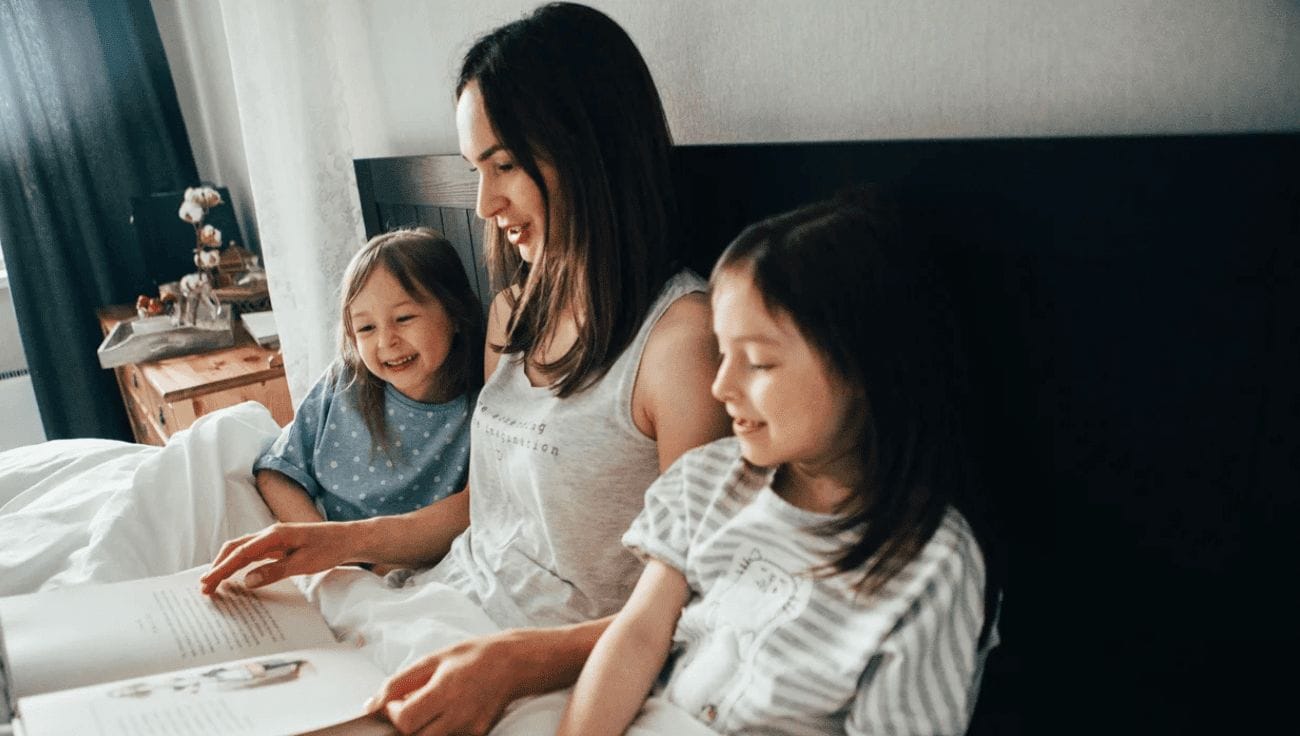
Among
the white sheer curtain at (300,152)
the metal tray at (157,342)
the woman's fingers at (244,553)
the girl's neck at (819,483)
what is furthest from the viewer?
the metal tray at (157,342)

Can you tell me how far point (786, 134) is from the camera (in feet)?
2.98

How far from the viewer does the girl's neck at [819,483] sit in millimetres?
683

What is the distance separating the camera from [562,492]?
0.89m

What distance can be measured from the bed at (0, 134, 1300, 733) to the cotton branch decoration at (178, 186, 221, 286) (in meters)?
1.82

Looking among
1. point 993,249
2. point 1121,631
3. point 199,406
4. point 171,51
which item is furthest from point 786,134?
point 171,51

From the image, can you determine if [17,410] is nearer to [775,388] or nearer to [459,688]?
[459,688]

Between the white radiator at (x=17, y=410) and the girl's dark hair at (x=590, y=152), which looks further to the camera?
the white radiator at (x=17, y=410)

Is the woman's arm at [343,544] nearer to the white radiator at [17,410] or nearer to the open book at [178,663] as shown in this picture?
the open book at [178,663]

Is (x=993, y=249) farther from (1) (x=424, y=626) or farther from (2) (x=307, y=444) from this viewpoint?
(2) (x=307, y=444)

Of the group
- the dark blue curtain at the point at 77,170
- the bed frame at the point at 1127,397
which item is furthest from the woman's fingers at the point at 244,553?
the dark blue curtain at the point at 77,170

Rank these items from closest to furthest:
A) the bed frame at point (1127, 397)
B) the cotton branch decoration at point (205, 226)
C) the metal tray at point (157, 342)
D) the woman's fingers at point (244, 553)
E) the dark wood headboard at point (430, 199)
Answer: the bed frame at point (1127, 397) → the woman's fingers at point (244, 553) → the dark wood headboard at point (430, 199) → the metal tray at point (157, 342) → the cotton branch decoration at point (205, 226)

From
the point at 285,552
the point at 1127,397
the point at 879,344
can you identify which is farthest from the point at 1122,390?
the point at 285,552

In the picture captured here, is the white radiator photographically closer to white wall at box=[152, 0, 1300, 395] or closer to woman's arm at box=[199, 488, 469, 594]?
white wall at box=[152, 0, 1300, 395]

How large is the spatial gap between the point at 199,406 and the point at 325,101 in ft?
2.28
